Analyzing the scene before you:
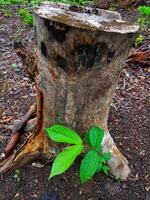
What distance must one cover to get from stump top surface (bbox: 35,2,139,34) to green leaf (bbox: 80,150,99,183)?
27.8 inches

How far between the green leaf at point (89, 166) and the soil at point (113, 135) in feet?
1.29

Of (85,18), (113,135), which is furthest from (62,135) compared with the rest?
(113,135)

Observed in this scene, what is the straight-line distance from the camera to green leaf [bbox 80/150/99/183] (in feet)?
5.90

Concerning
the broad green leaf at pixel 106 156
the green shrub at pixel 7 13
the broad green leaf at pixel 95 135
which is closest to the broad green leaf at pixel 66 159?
the broad green leaf at pixel 95 135

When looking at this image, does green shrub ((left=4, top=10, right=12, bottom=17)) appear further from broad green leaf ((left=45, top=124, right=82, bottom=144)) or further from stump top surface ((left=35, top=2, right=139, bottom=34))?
broad green leaf ((left=45, top=124, right=82, bottom=144))

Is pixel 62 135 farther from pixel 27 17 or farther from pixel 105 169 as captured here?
pixel 27 17

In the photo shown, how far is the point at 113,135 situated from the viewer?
2.58 meters

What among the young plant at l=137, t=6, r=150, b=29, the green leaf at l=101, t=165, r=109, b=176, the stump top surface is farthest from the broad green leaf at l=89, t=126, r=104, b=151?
the young plant at l=137, t=6, r=150, b=29

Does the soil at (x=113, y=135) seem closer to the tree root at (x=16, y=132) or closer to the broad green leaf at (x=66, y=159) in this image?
the tree root at (x=16, y=132)

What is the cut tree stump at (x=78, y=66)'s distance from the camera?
165cm

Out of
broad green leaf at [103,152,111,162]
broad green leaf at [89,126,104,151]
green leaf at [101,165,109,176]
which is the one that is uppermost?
broad green leaf at [89,126,104,151]

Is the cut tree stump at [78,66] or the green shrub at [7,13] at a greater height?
the cut tree stump at [78,66]

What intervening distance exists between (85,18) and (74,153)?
2.42 feet

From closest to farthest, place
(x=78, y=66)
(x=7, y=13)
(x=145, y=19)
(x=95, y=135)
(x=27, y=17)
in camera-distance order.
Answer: (x=78, y=66) → (x=95, y=135) → (x=145, y=19) → (x=27, y=17) → (x=7, y=13)
